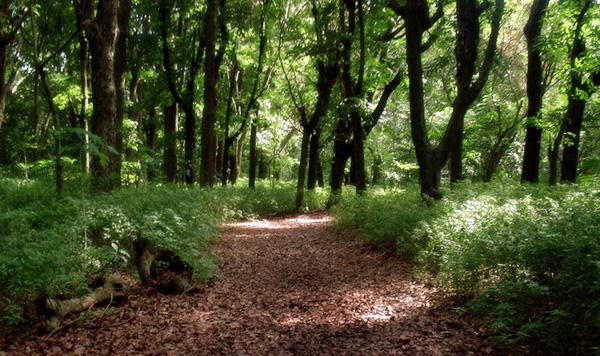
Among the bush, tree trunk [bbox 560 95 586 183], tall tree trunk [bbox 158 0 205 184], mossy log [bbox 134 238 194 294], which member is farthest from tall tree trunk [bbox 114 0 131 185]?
Answer: tree trunk [bbox 560 95 586 183]

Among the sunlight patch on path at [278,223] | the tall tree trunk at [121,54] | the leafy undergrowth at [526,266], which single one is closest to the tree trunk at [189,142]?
the tall tree trunk at [121,54]

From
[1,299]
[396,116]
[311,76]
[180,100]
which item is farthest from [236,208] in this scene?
[396,116]

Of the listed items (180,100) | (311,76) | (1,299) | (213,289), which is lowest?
(213,289)

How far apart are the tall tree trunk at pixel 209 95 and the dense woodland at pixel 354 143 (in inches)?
2.0

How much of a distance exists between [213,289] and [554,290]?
14.5 feet

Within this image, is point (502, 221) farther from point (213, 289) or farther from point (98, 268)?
point (98, 268)

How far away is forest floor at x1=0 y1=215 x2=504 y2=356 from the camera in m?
3.78

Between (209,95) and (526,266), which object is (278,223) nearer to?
(209,95)

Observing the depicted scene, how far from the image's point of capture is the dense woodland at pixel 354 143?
3861 millimetres

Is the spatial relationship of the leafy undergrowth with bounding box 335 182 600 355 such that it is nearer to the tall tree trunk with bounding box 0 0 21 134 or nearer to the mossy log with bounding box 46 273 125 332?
the mossy log with bounding box 46 273 125 332

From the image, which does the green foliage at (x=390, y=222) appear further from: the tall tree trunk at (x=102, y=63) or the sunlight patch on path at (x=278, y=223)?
the tall tree trunk at (x=102, y=63)

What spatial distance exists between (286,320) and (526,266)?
2750 mm

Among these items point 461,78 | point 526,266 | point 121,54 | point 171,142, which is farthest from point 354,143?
point 526,266

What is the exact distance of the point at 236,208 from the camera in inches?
548
